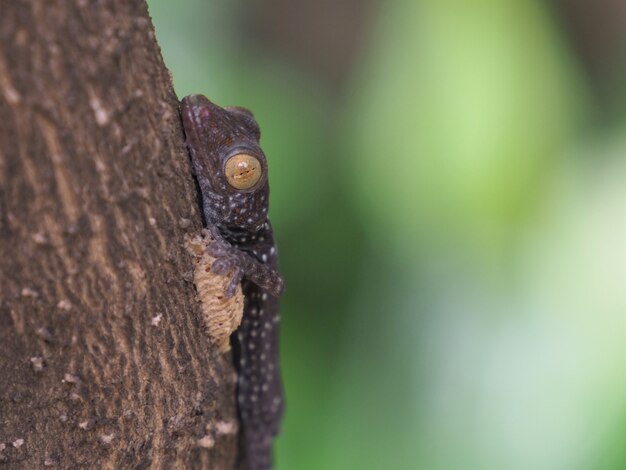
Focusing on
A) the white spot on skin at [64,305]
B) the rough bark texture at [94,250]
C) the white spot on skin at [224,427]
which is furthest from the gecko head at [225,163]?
the white spot on skin at [224,427]

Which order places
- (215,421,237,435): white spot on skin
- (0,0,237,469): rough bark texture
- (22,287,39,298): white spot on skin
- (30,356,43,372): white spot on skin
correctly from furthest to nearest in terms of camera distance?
(215,421,237,435): white spot on skin < (30,356,43,372): white spot on skin < (22,287,39,298): white spot on skin < (0,0,237,469): rough bark texture

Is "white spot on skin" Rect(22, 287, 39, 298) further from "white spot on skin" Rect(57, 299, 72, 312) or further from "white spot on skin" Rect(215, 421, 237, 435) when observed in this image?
"white spot on skin" Rect(215, 421, 237, 435)

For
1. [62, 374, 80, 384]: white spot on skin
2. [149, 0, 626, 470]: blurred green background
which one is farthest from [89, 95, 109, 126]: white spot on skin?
[149, 0, 626, 470]: blurred green background

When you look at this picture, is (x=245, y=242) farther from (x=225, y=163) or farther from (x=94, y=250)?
(x=94, y=250)

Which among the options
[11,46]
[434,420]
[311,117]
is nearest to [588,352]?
[434,420]

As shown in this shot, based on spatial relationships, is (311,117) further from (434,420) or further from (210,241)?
(210,241)

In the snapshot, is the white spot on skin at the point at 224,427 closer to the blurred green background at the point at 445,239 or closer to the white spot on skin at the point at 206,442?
the white spot on skin at the point at 206,442
